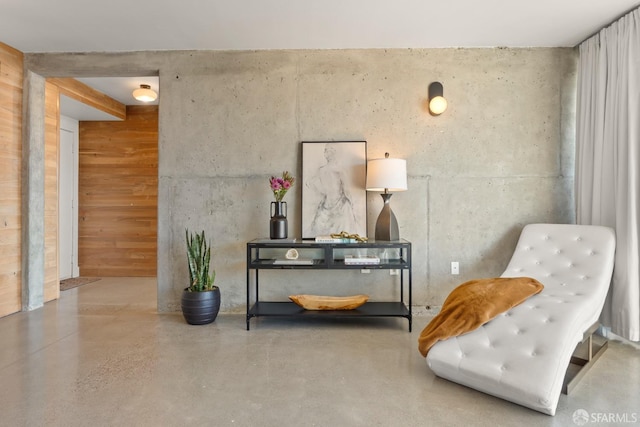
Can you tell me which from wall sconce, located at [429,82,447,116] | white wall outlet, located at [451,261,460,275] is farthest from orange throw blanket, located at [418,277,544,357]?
wall sconce, located at [429,82,447,116]

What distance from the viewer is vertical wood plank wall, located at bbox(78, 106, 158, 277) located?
5422mm

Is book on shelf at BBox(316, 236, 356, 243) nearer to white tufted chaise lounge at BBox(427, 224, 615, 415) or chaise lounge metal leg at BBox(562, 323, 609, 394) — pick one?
white tufted chaise lounge at BBox(427, 224, 615, 415)

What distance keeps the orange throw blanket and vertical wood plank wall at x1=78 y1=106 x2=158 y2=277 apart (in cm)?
455

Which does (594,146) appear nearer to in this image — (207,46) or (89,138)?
(207,46)

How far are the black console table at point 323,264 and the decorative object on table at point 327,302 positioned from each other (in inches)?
1.5

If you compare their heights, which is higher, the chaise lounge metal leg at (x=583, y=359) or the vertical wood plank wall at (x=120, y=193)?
the vertical wood plank wall at (x=120, y=193)

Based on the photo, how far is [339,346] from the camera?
8.70ft

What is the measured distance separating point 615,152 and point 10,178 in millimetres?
5352

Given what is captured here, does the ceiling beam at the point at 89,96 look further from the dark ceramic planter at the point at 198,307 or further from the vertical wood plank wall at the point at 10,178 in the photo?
the dark ceramic planter at the point at 198,307

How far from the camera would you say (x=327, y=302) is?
3.17m

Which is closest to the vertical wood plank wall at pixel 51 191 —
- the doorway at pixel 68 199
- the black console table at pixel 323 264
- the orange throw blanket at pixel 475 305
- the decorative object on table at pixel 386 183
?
the doorway at pixel 68 199

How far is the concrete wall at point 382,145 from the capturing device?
11.1 feet

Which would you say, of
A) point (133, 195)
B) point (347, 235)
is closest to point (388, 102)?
point (347, 235)

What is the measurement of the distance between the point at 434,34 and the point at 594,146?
1.65 metres
